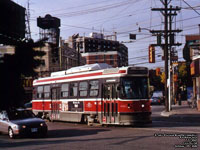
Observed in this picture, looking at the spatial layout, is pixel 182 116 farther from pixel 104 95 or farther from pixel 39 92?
pixel 104 95

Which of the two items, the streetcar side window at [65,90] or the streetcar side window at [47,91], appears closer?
the streetcar side window at [65,90]

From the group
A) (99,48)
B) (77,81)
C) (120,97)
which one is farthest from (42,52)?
(99,48)

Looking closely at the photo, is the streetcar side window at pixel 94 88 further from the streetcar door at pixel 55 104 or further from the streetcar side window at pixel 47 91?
the streetcar side window at pixel 47 91

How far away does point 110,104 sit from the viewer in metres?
21.3

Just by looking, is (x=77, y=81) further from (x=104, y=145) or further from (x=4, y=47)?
(x=4, y=47)

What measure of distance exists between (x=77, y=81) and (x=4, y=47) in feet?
68.0

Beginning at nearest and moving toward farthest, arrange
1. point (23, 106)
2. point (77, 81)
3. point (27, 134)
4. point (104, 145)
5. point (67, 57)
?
point (23, 106), point (104, 145), point (27, 134), point (77, 81), point (67, 57)

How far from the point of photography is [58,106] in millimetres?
26859

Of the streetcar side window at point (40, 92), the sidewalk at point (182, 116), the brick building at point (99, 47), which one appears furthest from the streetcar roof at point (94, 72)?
the brick building at point (99, 47)

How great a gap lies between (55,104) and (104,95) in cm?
641

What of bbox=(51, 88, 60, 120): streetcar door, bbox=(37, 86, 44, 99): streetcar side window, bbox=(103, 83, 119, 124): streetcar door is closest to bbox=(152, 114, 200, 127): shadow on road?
bbox=(103, 83, 119, 124): streetcar door

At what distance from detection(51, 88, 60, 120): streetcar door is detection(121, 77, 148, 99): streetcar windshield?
7367 mm

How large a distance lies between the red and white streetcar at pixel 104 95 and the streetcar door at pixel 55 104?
3.4 inches

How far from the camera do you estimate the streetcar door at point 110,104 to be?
2084cm
